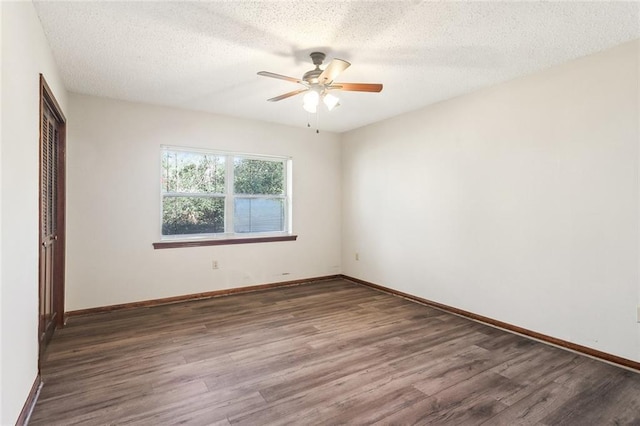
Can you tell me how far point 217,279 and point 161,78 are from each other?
254cm

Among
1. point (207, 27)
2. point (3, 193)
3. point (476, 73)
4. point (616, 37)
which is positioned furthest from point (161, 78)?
point (616, 37)

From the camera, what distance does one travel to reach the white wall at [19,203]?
1552mm

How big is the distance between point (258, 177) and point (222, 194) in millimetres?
600

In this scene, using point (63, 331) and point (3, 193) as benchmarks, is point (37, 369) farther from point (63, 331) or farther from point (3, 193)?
point (3, 193)

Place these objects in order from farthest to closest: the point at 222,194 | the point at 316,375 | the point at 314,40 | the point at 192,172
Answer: the point at 222,194 → the point at 192,172 → the point at 314,40 → the point at 316,375

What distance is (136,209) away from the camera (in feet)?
13.1

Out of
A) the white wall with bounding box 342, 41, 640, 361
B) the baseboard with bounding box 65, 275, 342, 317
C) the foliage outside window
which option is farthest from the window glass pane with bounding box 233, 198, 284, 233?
the white wall with bounding box 342, 41, 640, 361

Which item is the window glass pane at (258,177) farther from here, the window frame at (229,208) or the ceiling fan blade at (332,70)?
the ceiling fan blade at (332,70)

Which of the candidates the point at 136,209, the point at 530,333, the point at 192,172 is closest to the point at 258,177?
the point at 192,172

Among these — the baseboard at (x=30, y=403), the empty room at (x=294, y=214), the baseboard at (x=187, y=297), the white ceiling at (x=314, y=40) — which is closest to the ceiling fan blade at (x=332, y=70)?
the empty room at (x=294, y=214)

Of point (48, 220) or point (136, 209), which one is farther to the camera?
point (136, 209)

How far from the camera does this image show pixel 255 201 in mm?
4895

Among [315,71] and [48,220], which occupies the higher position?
[315,71]

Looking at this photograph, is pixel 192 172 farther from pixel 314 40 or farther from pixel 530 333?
pixel 530 333
